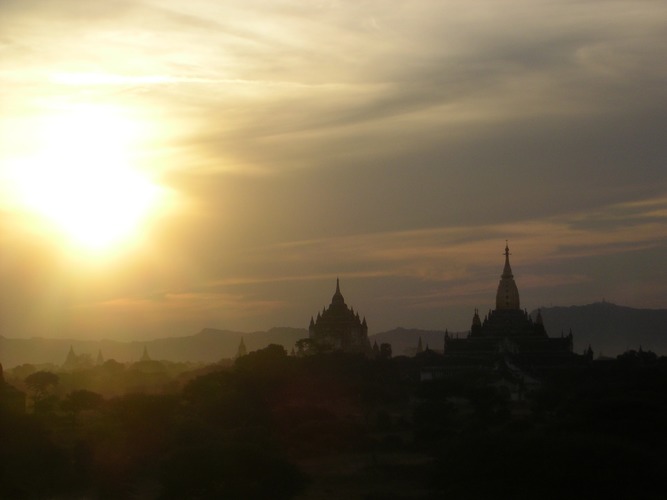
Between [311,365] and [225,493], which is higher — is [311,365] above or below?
above

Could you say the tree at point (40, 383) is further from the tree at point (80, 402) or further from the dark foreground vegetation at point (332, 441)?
the tree at point (80, 402)

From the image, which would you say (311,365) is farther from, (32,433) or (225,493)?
(225,493)

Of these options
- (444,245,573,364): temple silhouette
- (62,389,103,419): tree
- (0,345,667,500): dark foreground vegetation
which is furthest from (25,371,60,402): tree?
(444,245,573,364): temple silhouette

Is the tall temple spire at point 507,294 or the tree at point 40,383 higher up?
the tall temple spire at point 507,294

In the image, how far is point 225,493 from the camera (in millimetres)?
72000

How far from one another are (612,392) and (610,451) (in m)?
28.8

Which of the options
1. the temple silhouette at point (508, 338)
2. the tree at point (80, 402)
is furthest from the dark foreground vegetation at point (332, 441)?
the temple silhouette at point (508, 338)

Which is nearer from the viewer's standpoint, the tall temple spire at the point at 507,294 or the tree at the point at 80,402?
the tree at the point at 80,402

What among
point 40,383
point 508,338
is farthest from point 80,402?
point 508,338

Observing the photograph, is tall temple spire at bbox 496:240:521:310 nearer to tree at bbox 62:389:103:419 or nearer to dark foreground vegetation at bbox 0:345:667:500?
dark foreground vegetation at bbox 0:345:667:500

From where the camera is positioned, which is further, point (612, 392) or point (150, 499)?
point (612, 392)

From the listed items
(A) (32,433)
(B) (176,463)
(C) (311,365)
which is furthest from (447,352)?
(B) (176,463)

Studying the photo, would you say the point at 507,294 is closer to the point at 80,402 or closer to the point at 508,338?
the point at 508,338

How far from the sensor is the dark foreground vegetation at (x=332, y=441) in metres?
68.1
